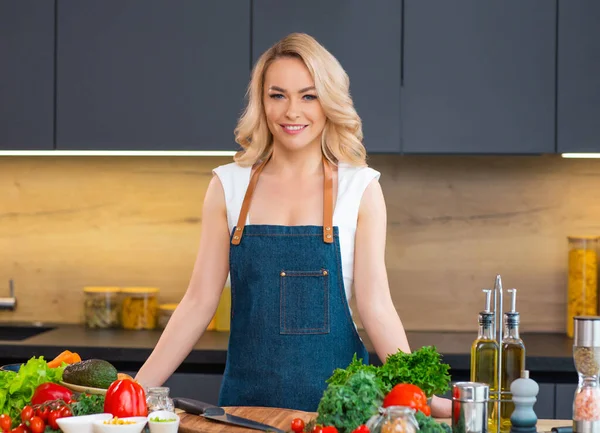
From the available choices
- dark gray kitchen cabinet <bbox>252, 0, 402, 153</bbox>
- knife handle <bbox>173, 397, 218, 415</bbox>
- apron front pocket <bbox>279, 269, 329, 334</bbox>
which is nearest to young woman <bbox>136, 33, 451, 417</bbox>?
apron front pocket <bbox>279, 269, 329, 334</bbox>

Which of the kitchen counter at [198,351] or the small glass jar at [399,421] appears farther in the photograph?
the kitchen counter at [198,351]

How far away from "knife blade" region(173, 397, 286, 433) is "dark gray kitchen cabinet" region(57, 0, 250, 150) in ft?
5.49

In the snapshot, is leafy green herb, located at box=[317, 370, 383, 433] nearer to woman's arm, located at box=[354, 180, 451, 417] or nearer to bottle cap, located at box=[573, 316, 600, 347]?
bottle cap, located at box=[573, 316, 600, 347]

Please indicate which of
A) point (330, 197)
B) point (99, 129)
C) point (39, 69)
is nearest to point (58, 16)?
point (39, 69)

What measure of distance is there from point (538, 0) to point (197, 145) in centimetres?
134

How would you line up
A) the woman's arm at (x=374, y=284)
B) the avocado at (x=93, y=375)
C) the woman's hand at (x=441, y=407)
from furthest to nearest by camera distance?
the woman's arm at (x=374, y=284), the woman's hand at (x=441, y=407), the avocado at (x=93, y=375)

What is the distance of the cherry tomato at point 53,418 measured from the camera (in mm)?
1616

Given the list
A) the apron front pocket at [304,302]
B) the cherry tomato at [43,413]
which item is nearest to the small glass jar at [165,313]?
the apron front pocket at [304,302]

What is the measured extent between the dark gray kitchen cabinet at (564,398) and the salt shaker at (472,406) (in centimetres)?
156

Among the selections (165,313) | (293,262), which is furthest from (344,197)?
(165,313)

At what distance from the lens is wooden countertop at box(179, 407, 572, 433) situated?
67.4 inches

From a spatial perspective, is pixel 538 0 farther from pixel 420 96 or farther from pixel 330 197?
pixel 330 197

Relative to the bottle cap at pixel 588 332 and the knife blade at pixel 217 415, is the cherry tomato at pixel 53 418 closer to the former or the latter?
the knife blade at pixel 217 415

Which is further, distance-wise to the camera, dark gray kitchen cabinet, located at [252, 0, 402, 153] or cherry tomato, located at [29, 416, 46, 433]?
dark gray kitchen cabinet, located at [252, 0, 402, 153]
